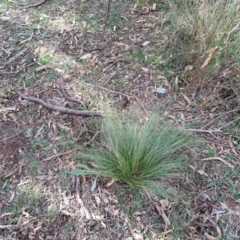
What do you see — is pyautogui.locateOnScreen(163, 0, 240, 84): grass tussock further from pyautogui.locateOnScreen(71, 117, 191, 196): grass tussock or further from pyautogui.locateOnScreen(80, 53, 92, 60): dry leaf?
pyautogui.locateOnScreen(80, 53, 92, 60): dry leaf

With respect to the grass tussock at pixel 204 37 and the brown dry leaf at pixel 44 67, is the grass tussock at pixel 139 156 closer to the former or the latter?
the grass tussock at pixel 204 37

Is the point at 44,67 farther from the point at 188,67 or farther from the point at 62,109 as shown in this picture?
the point at 188,67

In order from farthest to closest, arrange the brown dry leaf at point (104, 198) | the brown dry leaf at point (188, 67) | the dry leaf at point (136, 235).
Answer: the brown dry leaf at point (188, 67), the brown dry leaf at point (104, 198), the dry leaf at point (136, 235)

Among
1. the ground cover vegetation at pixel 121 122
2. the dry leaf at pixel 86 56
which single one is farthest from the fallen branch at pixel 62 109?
the dry leaf at pixel 86 56

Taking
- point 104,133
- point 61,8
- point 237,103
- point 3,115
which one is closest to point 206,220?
point 104,133

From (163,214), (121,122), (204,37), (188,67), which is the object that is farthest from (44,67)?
(163,214)

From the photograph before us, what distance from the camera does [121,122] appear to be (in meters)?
2.02

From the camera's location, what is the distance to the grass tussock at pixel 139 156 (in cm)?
177

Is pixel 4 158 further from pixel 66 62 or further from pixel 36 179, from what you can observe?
pixel 66 62

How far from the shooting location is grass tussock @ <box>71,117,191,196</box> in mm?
1767

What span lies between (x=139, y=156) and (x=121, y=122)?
1.14 feet

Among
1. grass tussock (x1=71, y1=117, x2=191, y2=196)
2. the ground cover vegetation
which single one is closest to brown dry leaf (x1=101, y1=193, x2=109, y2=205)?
the ground cover vegetation

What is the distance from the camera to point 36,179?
194 centimetres

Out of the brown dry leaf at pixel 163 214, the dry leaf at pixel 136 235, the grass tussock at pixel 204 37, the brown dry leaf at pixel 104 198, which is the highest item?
the grass tussock at pixel 204 37
